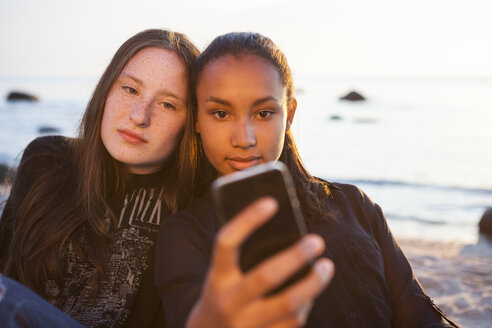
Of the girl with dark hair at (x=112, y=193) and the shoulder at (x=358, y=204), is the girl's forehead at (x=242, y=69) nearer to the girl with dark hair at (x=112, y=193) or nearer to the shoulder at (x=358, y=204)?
the girl with dark hair at (x=112, y=193)

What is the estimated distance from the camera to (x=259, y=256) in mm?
1355

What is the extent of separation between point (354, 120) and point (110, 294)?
80.0 feet

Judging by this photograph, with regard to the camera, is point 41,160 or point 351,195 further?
point 41,160

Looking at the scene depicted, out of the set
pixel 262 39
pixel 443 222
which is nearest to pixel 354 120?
pixel 443 222

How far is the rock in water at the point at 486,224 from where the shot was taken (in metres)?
7.00

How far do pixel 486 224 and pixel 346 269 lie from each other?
234 inches

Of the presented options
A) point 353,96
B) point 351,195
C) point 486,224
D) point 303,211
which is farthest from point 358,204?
point 353,96

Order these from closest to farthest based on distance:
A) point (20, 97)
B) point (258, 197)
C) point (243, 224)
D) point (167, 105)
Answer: point (243, 224)
point (258, 197)
point (167, 105)
point (20, 97)

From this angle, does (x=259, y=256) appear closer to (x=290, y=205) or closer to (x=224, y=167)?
(x=290, y=205)

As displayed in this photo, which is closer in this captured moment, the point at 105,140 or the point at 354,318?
the point at 354,318

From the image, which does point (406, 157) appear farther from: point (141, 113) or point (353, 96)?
point (353, 96)

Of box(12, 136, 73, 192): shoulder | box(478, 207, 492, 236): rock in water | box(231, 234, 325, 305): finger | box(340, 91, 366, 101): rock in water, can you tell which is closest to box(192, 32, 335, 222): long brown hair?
box(12, 136, 73, 192): shoulder

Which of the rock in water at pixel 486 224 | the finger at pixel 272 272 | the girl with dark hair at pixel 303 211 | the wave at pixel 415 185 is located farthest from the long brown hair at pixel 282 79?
the wave at pixel 415 185

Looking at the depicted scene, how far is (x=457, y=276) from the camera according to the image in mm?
4941
